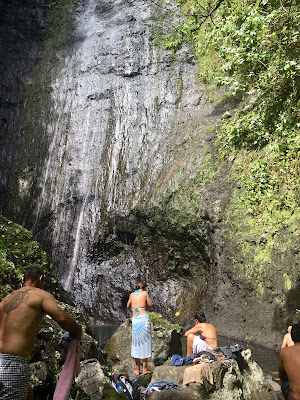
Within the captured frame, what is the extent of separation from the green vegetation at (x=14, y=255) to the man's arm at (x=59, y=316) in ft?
5.10

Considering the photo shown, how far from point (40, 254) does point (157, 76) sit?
14141 millimetres

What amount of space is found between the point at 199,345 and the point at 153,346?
2.54 m

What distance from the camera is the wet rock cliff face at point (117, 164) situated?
11.9 meters

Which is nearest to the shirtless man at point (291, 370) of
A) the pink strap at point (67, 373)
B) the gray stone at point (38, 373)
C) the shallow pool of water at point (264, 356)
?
the pink strap at point (67, 373)

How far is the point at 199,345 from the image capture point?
5.41 meters

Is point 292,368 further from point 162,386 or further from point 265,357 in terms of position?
point 265,357

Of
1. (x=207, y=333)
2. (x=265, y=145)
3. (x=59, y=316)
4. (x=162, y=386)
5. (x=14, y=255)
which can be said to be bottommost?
(x=162, y=386)

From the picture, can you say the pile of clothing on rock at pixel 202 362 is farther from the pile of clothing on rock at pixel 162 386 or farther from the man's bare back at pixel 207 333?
the man's bare back at pixel 207 333

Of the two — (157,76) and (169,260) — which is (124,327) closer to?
(169,260)

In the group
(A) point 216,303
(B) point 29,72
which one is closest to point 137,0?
(B) point 29,72

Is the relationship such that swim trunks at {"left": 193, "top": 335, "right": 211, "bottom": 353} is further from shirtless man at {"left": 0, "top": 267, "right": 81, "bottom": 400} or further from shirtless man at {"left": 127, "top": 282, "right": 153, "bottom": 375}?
shirtless man at {"left": 0, "top": 267, "right": 81, "bottom": 400}

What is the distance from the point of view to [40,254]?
5.71 m

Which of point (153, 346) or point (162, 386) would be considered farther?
point (153, 346)

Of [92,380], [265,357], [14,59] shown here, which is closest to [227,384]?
[92,380]
